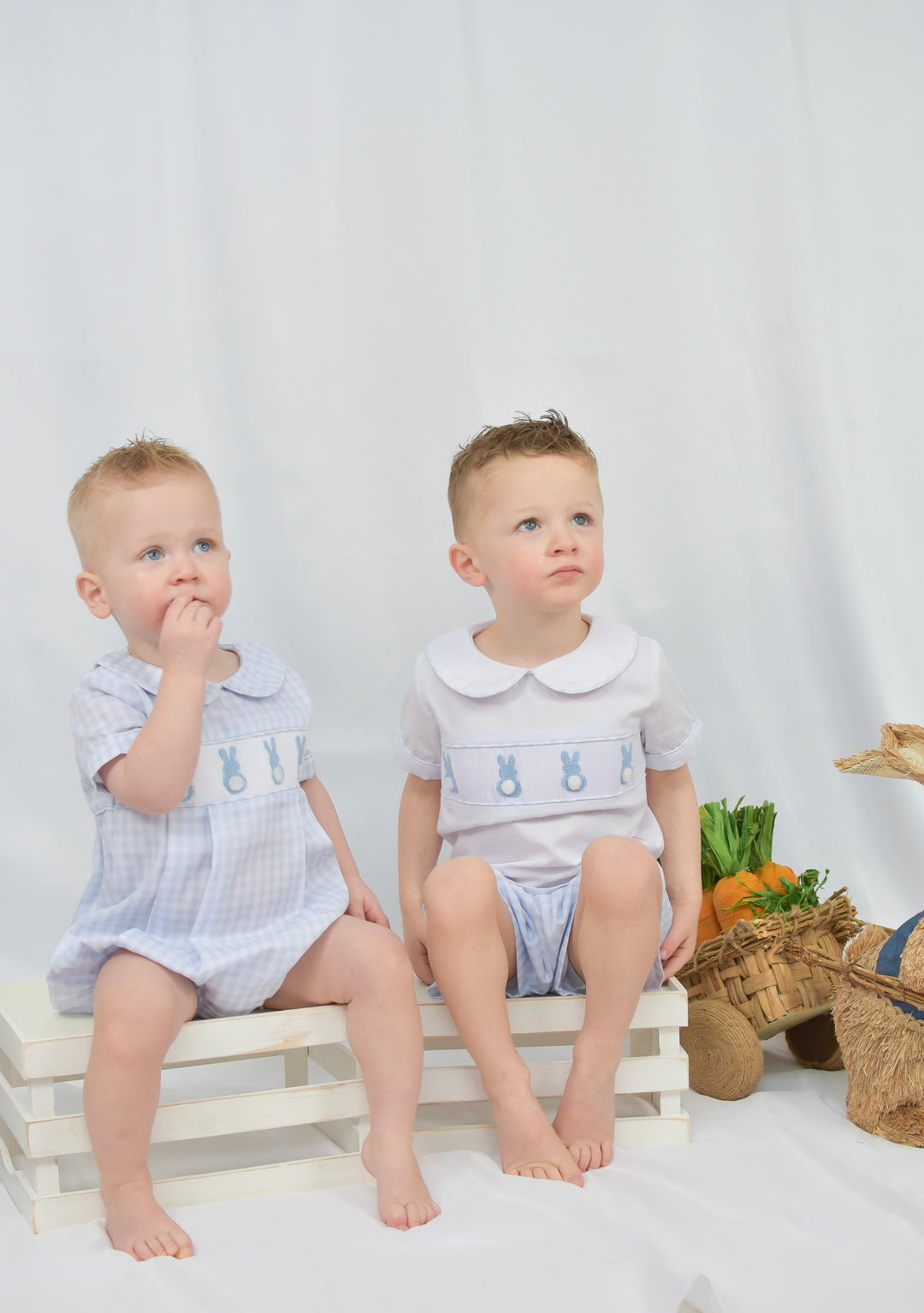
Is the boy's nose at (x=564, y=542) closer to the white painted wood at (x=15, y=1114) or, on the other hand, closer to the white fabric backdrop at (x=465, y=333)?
the white fabric backdrop at (x=465, y=333)

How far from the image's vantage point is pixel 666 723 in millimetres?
1842

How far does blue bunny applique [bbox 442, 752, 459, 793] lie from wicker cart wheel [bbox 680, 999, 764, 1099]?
45cm

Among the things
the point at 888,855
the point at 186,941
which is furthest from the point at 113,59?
the point at 888,855

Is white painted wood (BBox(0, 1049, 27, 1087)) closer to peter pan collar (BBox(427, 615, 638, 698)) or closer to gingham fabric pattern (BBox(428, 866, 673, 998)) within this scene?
gingham fabric pattern (BBox(428, 866, 673, 998))

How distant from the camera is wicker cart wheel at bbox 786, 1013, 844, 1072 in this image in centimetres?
194

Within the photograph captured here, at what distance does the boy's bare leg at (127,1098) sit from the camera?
145 centimetres

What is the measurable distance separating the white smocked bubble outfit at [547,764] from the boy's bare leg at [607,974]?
89mm

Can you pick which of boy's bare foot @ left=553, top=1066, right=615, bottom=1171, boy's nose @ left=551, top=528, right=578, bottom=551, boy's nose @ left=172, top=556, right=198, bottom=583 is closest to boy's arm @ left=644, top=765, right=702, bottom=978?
boy's bare foot @ left=553, top=1066, right=615, bottom=1171

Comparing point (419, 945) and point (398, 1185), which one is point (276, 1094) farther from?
point (419, 945)

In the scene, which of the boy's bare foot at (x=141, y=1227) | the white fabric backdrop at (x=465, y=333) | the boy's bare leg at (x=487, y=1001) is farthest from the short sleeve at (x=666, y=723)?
the boy's bare foot at (x=141, y=1227)

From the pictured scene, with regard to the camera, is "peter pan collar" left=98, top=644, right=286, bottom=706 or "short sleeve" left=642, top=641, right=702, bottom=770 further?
"short sleeve" left=642, top=641, right=702, bottom=770

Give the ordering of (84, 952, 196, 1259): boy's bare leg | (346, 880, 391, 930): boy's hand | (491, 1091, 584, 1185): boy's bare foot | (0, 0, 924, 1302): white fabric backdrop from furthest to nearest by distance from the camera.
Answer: (0, 0, 924, 1302): white fabric backdrop → (346, 880, 391, 930): boy's hand → (491, 1091, 584, 1185): boy's bare foot → (84, 952, 196, 1259): boy's bare leg

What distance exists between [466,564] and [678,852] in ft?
1.58

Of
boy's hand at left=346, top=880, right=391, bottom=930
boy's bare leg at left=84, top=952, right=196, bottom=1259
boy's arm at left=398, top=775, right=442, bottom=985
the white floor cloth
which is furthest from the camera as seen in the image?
boy's arm at left=398, top=775, right=442, bottom=985
